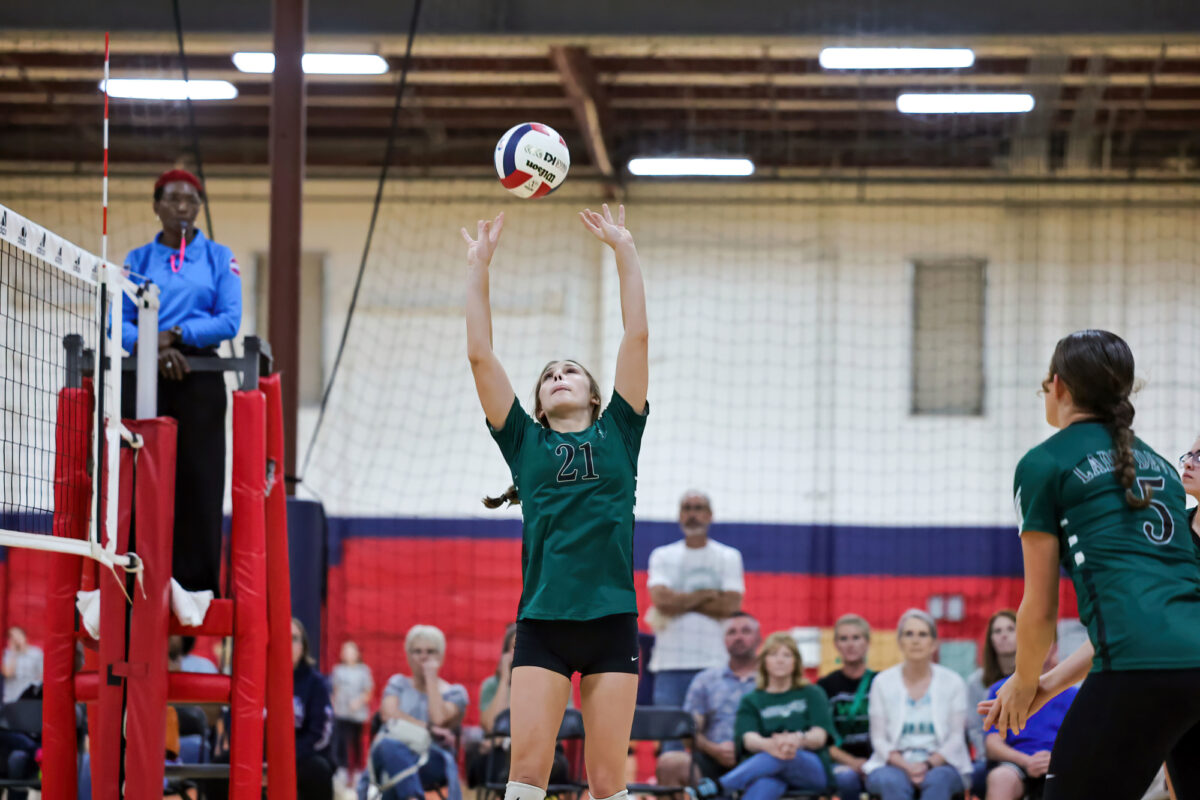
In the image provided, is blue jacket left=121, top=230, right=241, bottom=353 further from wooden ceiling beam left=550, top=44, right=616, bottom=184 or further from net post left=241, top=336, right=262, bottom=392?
wooden ceiling beam left=550, top=44, right=616, bottom=184

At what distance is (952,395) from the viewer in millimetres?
13836

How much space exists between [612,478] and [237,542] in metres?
1.96

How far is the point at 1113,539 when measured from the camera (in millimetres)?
2986

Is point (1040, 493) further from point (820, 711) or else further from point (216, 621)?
point (820, 711)

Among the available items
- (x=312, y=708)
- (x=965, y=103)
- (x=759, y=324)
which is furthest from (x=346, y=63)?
(x=312, y=708)

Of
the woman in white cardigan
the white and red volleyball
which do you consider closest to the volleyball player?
the white and red volleyball

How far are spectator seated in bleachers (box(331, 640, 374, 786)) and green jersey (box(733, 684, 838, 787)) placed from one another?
14.7 feet

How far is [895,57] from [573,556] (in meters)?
8.59

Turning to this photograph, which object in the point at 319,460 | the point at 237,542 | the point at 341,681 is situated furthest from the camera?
the point at 319,460

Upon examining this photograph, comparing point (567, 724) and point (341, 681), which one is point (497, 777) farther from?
point (341, 681)

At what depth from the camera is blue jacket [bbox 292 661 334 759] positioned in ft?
22.9

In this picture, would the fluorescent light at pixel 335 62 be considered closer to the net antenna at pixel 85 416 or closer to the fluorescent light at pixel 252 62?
the fluorescent light at pixel 252 62

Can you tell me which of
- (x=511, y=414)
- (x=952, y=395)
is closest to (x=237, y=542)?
(x=511, y=414)

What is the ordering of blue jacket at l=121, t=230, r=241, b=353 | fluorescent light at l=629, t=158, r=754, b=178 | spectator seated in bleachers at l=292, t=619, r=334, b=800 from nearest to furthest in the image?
blue jacket at l=121, t=230, r=241, b=353
spectator seated in bleachers at l=292, t=619, r=334, b=800
fluorescent light at l=629, t=158, r=754, b=178
